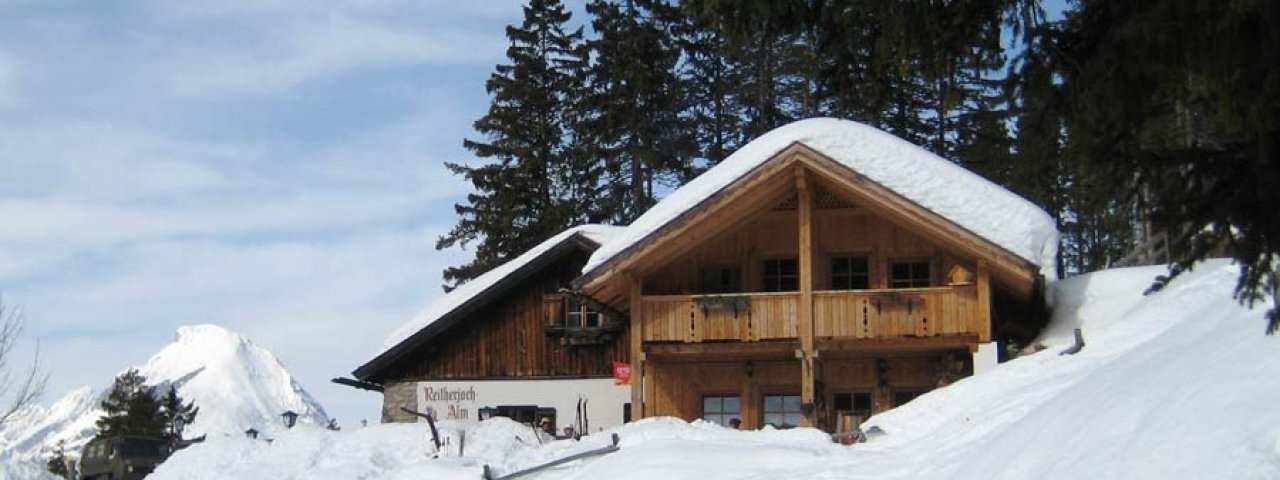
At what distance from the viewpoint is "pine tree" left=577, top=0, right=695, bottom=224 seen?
4447 cm

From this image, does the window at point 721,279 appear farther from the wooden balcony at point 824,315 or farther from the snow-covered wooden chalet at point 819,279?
the wooden balcony at point 824,315

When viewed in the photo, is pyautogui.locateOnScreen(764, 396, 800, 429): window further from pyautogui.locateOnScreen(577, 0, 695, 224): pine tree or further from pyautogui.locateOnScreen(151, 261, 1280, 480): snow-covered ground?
pyautogui.locateOnScreen(577, 0, 695, 224): pine tree

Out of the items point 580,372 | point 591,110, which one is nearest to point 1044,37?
point 580,372

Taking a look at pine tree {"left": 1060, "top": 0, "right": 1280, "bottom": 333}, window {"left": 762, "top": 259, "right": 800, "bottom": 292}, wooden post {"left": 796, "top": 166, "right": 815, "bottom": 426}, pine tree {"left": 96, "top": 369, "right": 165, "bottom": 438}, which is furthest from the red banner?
pine tree {"left": 96, "top": 369, "right": 165, "bottom": 438}

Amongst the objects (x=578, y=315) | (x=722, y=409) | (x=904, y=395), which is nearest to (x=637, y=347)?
(x=722, y=409)

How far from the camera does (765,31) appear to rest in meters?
7.90

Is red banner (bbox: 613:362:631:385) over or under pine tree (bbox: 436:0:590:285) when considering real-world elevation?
under

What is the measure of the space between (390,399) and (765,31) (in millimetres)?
24768

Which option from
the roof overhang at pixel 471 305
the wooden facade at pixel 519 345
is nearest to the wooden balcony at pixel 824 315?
the roof overhang at pixel 471 305

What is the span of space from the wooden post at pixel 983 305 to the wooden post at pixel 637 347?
5.68 metres

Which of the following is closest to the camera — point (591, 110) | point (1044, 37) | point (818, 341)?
point (1044, 37)

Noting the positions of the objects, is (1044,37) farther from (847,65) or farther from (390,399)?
(390,399)

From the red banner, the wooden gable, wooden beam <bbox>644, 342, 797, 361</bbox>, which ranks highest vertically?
the wooden gable

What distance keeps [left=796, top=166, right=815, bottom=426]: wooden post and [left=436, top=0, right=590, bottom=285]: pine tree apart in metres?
18.1
